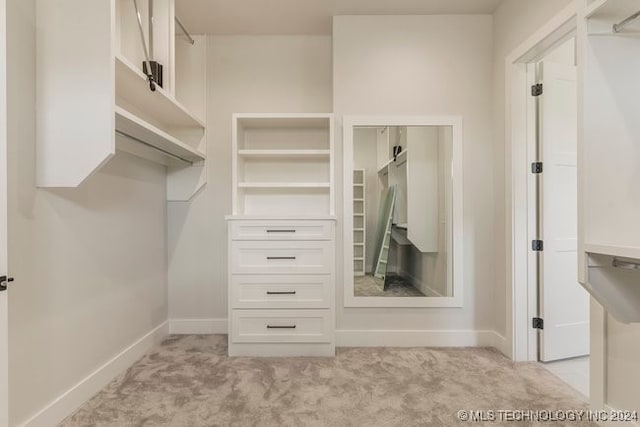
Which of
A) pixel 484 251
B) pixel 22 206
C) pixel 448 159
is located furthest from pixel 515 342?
pixel 22 206

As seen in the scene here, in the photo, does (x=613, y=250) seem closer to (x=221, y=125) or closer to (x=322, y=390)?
(x=322, y=390)

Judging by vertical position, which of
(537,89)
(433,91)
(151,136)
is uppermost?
(433,91)

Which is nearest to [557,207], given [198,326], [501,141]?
[501,141]

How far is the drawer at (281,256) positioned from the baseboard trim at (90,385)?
2.84 ft

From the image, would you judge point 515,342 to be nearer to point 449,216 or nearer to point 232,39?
point 449,216

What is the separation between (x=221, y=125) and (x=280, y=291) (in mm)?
1538

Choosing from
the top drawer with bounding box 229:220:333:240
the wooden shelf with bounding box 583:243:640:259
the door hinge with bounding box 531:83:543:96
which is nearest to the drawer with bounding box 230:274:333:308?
the top drawer with bounding box 229:220:333:240

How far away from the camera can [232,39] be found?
2916 millimetres

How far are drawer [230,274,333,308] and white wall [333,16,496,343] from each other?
29 cm

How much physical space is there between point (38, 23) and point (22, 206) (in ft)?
2.71

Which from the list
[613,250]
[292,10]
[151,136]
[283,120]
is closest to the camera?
[613,250]

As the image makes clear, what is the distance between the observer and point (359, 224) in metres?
2.64

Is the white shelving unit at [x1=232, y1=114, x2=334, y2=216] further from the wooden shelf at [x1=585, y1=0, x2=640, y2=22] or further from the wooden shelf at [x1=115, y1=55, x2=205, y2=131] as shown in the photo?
the wooden shelf at [x1=585, y1=0, x2=640, y2=22]

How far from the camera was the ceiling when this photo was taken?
2461 mm
